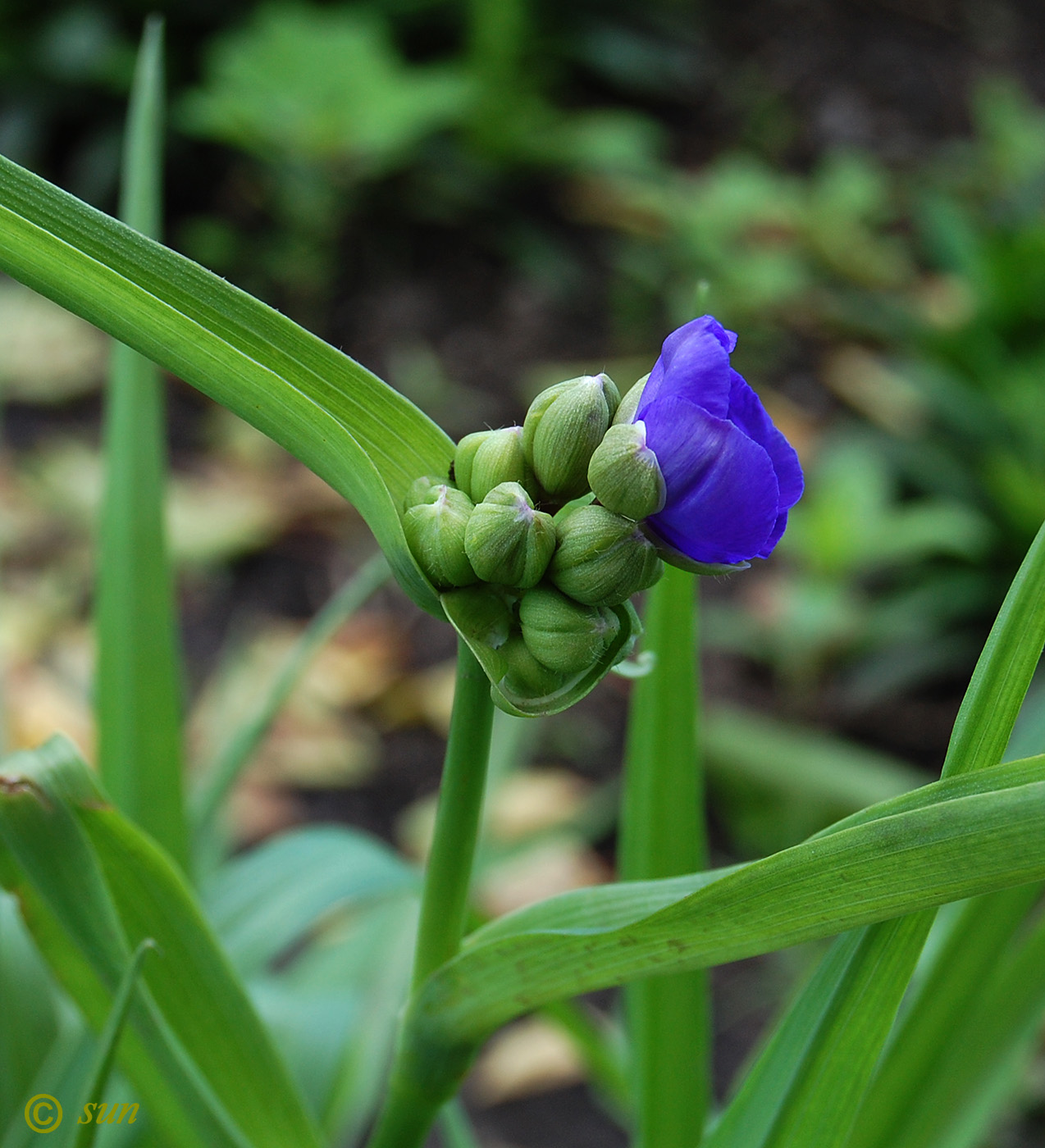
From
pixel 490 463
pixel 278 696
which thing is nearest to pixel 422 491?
pixel 490 463

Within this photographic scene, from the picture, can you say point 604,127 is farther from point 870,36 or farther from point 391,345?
point 870,36

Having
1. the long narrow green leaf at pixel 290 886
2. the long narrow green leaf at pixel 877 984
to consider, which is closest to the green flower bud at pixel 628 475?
the long narrow green leaf at pixel 877 984

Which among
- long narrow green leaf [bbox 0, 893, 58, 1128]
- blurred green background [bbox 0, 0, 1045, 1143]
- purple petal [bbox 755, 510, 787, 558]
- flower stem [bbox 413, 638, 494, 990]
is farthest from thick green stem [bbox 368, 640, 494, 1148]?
blurred green background [bbox 0, 0, 1045, 1143]

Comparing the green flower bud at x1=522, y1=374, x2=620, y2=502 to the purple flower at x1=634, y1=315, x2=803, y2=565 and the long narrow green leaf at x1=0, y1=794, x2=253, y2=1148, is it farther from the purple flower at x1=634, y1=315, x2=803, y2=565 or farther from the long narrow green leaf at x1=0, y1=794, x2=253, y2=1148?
the long narrow green leaf at x1=0, y1=794, x2=253, y2=1148

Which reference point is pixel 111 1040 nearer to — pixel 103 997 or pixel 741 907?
pixel 103 997

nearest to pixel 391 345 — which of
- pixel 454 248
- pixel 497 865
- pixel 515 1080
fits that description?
pixel 454 248
